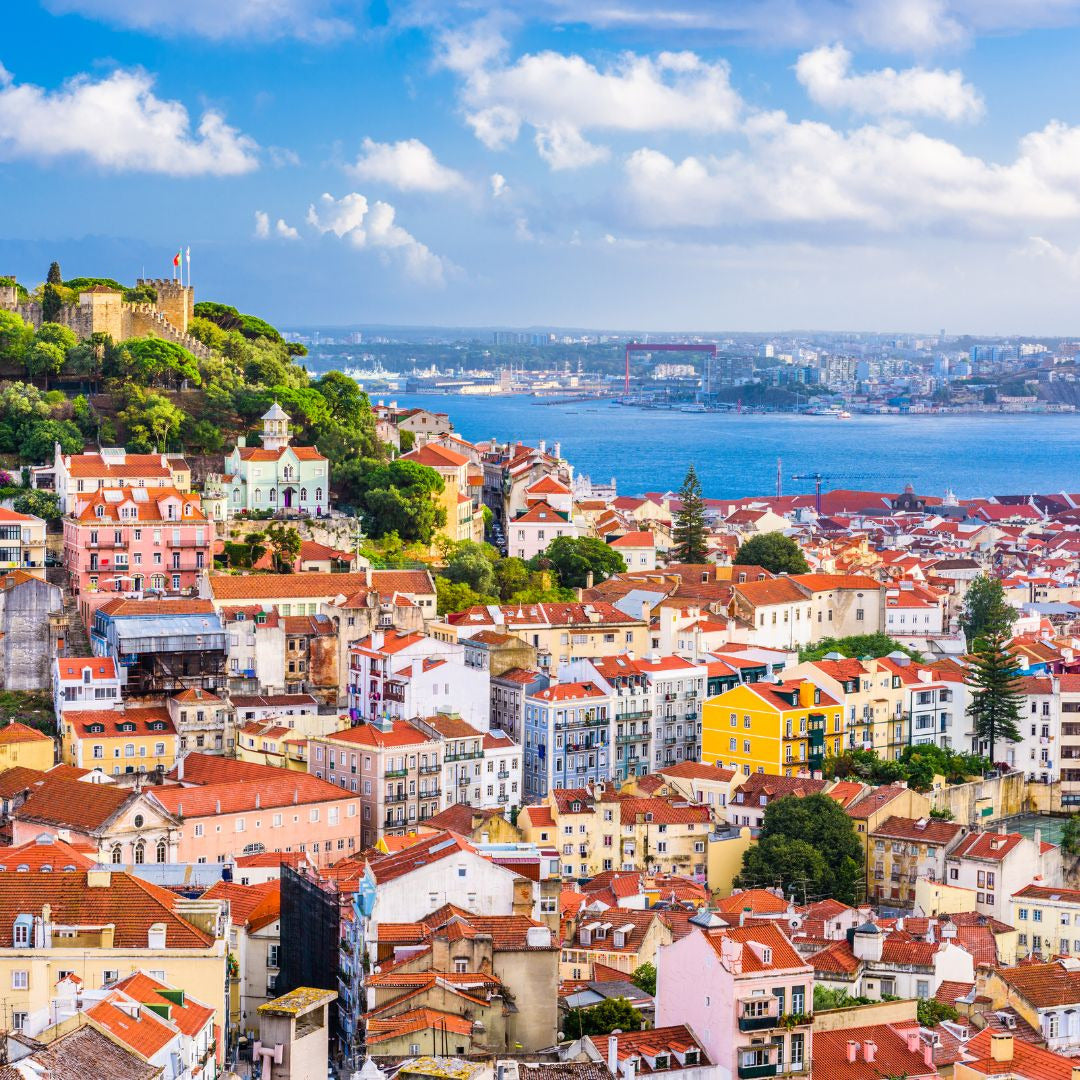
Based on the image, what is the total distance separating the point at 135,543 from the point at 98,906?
2444cm

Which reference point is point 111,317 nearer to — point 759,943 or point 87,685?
point 87,685

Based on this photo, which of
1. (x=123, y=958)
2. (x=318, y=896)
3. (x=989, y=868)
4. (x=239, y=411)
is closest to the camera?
(x=123, y=958)

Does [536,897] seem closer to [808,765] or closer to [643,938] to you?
[643,938]

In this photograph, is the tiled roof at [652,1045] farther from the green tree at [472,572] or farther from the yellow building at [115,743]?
the green tree at [472,572]

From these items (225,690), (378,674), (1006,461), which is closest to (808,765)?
(378,674)

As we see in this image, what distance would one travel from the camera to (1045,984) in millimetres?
29297

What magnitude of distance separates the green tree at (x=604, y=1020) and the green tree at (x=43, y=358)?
125ft

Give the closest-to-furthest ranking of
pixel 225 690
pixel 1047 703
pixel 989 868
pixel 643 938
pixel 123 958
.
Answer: pixel 123 958, pixel 643 938, pixel 989 868, pixel 225 690, pixel 1047 703

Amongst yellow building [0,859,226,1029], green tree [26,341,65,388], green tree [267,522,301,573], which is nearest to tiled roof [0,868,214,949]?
yellow building [0,859,226,1029]

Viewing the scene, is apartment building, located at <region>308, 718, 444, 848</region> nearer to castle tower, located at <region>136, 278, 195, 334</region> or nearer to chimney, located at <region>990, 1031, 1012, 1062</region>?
chimney, located at <region>990, 1031, 1012, 1062</region>

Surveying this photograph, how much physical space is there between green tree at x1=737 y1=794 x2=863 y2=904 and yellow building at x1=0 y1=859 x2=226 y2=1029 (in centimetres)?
1475

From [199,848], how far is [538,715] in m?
10.0

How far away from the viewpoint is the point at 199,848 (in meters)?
35.7

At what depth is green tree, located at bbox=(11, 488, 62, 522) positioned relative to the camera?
50.4 m
